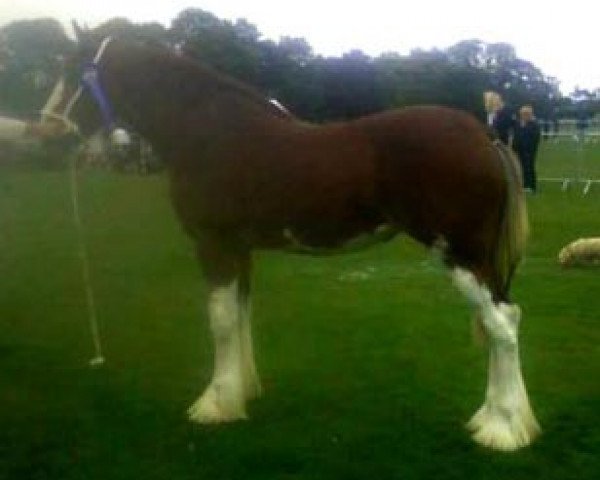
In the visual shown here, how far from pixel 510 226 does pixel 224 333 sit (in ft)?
5.36

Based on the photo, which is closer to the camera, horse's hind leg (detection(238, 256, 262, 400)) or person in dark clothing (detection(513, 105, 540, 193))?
horse's hind leg (detection(238, 256, 262, 400))

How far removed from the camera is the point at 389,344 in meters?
7.68

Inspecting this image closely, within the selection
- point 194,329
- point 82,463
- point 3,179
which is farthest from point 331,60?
point 82,463

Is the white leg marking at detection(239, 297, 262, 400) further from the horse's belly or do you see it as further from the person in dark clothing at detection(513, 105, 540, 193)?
the person in dark clothing at detection(513, 105, 540, 193)

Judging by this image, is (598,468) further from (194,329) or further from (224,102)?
(194,329)

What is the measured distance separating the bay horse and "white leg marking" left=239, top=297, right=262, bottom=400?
0.04 feet

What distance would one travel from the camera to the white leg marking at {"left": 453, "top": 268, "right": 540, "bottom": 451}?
17.4ft

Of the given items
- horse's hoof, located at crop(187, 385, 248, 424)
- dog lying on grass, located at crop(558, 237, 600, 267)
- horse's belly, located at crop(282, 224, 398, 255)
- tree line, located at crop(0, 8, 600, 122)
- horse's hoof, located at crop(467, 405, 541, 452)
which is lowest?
tree line, located at crop(0, 8, 600, 122)

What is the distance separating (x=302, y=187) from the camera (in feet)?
17.9

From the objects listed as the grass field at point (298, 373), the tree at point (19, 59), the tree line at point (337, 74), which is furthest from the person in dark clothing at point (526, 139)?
the tree line at point (337, 74)

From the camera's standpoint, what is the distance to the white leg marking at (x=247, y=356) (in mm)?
6129

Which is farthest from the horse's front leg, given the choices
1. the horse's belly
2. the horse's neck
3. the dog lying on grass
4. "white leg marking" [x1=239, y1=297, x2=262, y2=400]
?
the dog lying on grass

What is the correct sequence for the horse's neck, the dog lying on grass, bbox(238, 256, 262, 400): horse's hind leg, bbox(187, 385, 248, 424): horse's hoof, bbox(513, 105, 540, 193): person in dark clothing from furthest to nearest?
bbox(513, 105, 540, 193): person in dark clothing, the dog lying on grass, bbox(238, 256, 262, 400): horse's hind leg, bbox(187, 385, 248, 424): horse's hoof, the horse's neck

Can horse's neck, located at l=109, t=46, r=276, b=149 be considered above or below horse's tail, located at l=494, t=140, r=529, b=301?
above
